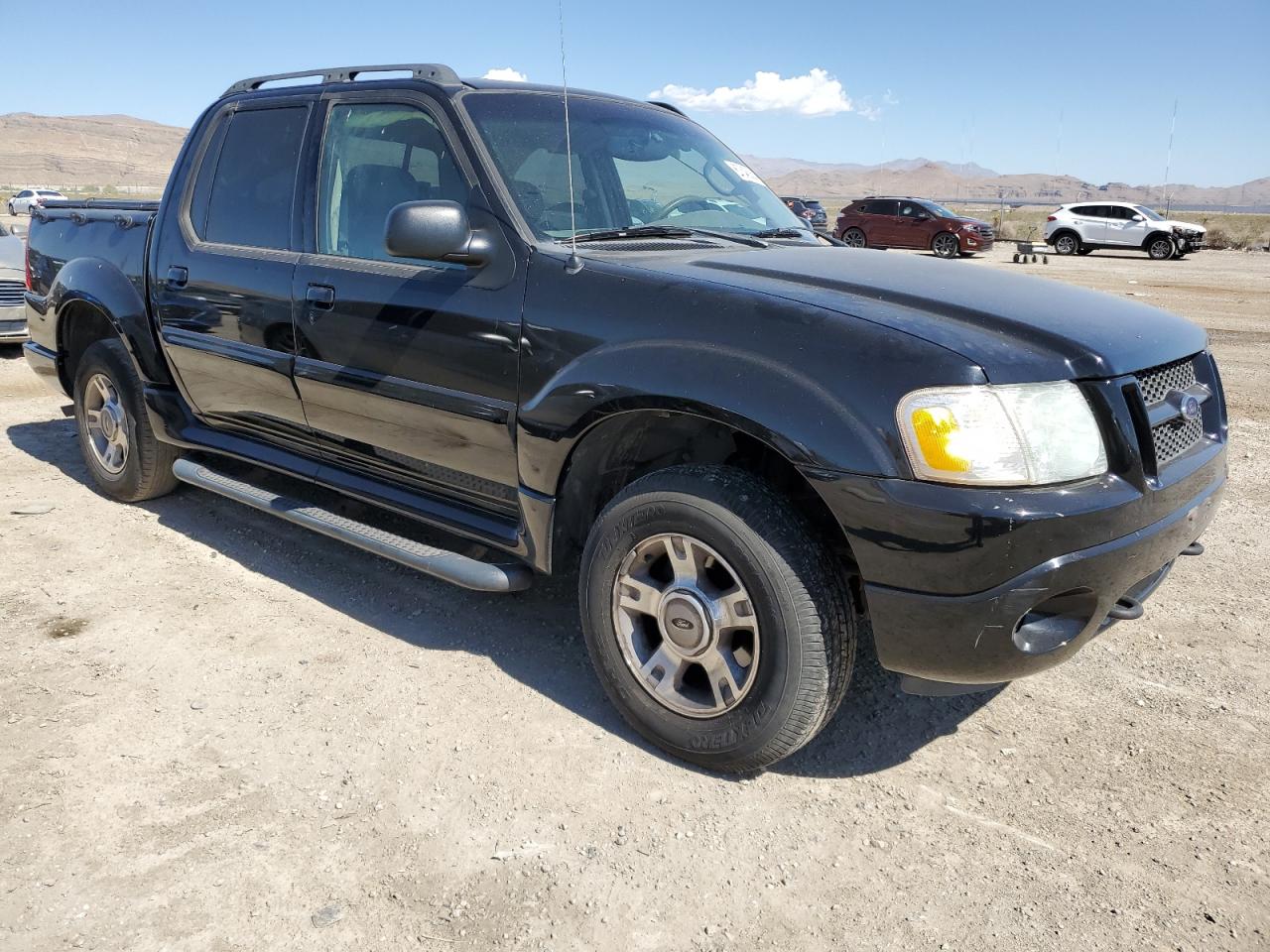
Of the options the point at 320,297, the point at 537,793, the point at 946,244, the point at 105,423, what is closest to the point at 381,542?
the point at 320,297

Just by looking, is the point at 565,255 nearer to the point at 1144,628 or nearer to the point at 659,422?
the point at 659,422

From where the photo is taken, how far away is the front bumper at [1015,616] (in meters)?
2.27

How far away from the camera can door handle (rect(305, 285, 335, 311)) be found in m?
3.53

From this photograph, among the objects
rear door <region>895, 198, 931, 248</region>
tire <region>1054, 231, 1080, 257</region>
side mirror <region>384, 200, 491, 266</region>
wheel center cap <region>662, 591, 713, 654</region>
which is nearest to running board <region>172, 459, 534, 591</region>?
wheel center cap <region>662, 591, 713, 654</region>

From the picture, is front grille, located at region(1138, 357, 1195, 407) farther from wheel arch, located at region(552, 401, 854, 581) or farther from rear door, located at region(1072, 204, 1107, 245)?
rear door, located at region(1072, 204, 1107, 245)

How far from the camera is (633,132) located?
12.5 ft

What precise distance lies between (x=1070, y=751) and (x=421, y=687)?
6.81ft

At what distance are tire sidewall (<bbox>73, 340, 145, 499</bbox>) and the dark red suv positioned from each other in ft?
78.0

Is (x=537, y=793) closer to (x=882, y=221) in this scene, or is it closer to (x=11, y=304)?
(x=11, y=304)

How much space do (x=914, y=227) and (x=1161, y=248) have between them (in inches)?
272

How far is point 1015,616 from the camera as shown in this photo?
229cm

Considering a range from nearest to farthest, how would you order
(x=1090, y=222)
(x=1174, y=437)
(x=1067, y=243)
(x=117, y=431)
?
(x=1174, y=437)
(x=117, y=431)
(x=1090, y=222)
(x=1067, y=243)

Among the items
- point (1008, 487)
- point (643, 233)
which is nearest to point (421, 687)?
point (643, 233)

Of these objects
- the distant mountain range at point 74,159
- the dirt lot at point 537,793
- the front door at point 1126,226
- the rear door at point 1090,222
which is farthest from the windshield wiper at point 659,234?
the distant mountain range at point 74,159
